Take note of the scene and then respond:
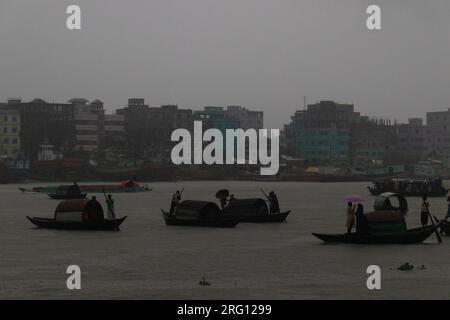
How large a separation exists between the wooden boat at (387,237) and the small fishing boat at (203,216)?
9218 millimetres

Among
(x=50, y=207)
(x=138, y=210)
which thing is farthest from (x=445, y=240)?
(x=50, y=207)

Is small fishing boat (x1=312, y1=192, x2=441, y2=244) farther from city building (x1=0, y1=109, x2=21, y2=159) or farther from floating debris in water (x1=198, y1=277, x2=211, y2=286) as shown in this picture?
city building (x1=0, y1=109, x2=21, y2=159)

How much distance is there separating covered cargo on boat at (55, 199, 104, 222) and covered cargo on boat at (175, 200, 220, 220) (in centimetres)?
467

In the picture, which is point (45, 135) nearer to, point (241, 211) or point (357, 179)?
point (357, 179)

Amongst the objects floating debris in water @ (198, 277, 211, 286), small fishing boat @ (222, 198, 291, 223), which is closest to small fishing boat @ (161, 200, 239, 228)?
small fishing boat @ (222, 198, 291, 223)

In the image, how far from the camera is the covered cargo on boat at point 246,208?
48.2 m

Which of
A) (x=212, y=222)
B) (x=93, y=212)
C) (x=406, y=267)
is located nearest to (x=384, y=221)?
(x=406, y=267)

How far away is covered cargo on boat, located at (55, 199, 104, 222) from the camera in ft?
138

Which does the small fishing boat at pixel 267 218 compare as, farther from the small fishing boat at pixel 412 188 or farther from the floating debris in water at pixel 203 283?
the small fishing boat at pixel 412 188

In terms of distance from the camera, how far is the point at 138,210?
6662 cm

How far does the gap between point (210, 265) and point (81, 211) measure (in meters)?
12.9

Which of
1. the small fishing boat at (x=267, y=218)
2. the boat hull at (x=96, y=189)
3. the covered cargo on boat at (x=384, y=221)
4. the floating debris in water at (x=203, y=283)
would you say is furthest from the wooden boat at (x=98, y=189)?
the floating debris in water at (x=203, y=283)
